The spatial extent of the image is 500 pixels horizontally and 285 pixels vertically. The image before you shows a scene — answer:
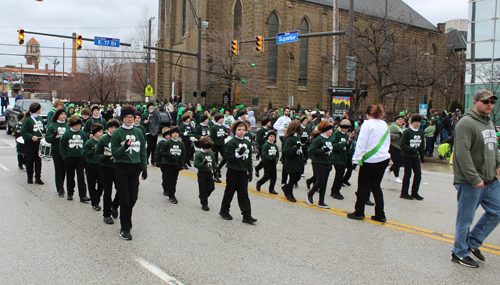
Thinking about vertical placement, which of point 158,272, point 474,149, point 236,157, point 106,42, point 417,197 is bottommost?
point 158,272

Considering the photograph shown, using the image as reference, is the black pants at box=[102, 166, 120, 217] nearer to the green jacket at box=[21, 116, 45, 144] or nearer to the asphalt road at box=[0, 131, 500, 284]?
the asphalt road at box=[0, 131, 500, 284]

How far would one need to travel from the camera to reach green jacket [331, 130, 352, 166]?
28.5 feet

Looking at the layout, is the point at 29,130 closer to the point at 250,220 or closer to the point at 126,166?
the point at 126,166

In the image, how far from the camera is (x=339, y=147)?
867 centimetres

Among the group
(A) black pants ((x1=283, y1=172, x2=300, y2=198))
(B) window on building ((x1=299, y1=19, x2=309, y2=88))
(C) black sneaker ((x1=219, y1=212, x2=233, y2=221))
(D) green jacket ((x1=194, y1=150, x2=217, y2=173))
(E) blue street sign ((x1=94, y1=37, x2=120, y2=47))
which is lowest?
(C) black sneaker ((x1=219, y1=212, x2=233, y2=221))

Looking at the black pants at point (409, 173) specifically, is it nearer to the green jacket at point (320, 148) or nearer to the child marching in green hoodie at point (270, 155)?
the green jacket at point (320, 148)

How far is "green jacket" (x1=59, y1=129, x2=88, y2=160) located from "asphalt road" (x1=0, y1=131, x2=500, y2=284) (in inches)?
37.0

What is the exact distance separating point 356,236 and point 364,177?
43.2 inches

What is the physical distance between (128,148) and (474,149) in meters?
4.44

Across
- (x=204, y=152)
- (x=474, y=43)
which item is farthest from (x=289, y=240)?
(x=474, y=43)

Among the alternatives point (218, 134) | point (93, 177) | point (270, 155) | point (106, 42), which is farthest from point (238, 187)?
point (106, 42)

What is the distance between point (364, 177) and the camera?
678 centimetres

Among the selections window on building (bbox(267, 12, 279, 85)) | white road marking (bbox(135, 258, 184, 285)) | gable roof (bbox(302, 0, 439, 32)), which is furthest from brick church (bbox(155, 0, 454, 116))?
white road marking (bbox(135, 258, 184, 285))

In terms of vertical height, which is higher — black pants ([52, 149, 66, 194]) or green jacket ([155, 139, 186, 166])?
green jacket ([155, 139, 186, 166])
